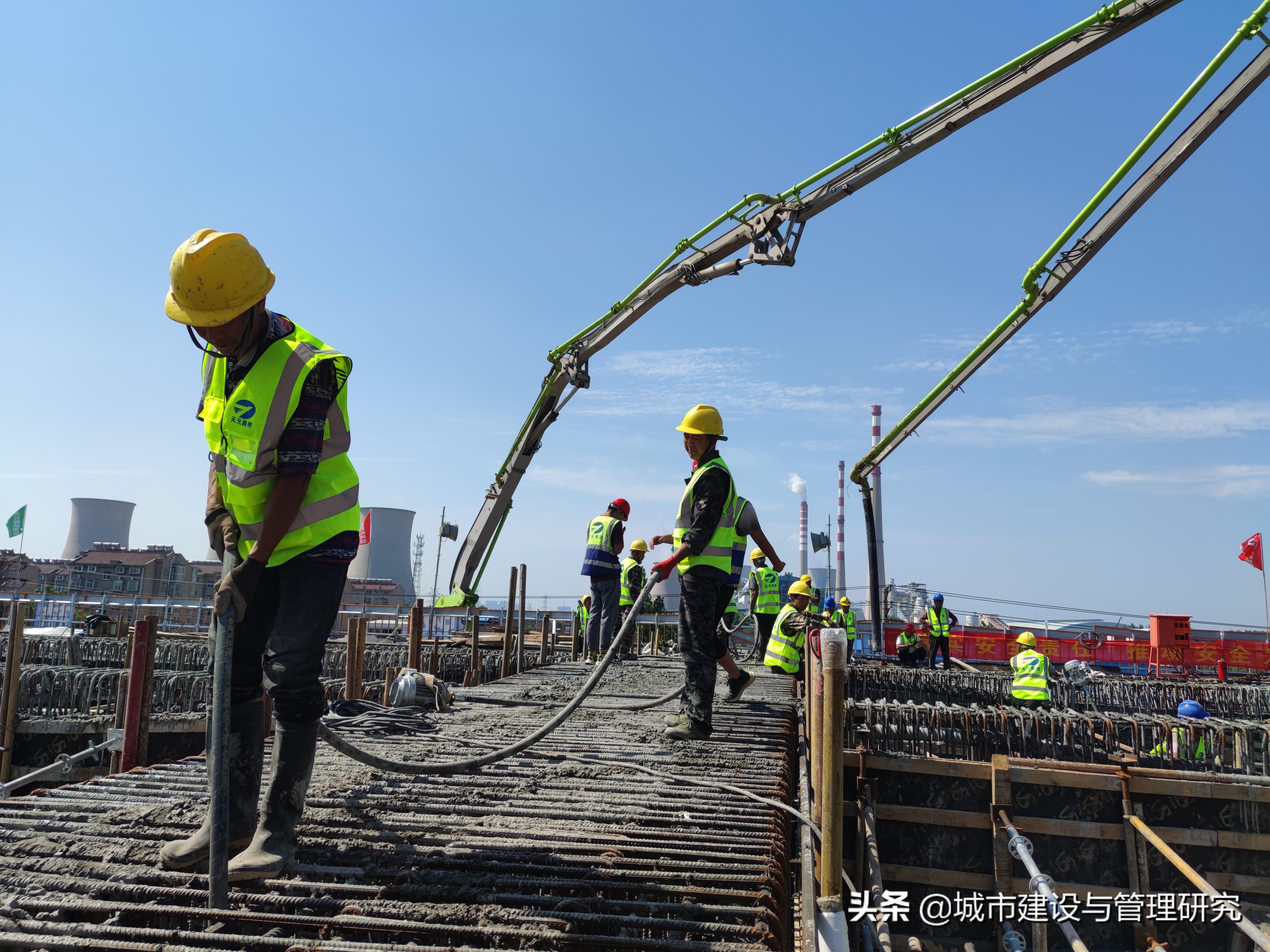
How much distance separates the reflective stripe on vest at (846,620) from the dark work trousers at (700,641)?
9824 millimetres

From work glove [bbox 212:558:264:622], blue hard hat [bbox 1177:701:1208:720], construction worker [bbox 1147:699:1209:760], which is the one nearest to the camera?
work glove [bbox 212:558:264:622]

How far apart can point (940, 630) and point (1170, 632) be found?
5.72m

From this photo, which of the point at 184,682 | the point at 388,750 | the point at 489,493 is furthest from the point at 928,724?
the point at 489,493

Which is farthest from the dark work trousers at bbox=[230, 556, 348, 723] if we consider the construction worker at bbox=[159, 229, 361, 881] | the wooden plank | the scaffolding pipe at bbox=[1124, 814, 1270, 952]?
the wooden plank

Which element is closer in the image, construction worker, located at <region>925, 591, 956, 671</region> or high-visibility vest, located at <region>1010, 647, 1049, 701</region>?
high-visibility vest, located at <region>1010, 647, 1049, 701</region>

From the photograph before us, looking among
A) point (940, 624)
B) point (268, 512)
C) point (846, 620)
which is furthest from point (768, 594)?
point (268, 512)

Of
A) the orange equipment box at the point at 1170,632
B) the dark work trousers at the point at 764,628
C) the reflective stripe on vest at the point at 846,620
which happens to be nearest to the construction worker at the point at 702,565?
the dark work trousers at the point at 764,628

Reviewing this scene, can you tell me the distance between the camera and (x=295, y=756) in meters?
2.73

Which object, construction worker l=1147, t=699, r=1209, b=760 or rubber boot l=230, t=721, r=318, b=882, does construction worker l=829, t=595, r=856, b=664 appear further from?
rubber boot l=230, t=721, r=318, b=882

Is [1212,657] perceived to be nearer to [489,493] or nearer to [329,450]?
[489,493]

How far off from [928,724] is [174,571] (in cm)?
5131

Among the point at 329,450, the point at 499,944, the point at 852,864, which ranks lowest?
the point at 852,864

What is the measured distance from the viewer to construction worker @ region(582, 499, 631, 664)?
10219mm

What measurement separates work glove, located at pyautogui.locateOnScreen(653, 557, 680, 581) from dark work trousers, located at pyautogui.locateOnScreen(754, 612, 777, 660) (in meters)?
6.76
